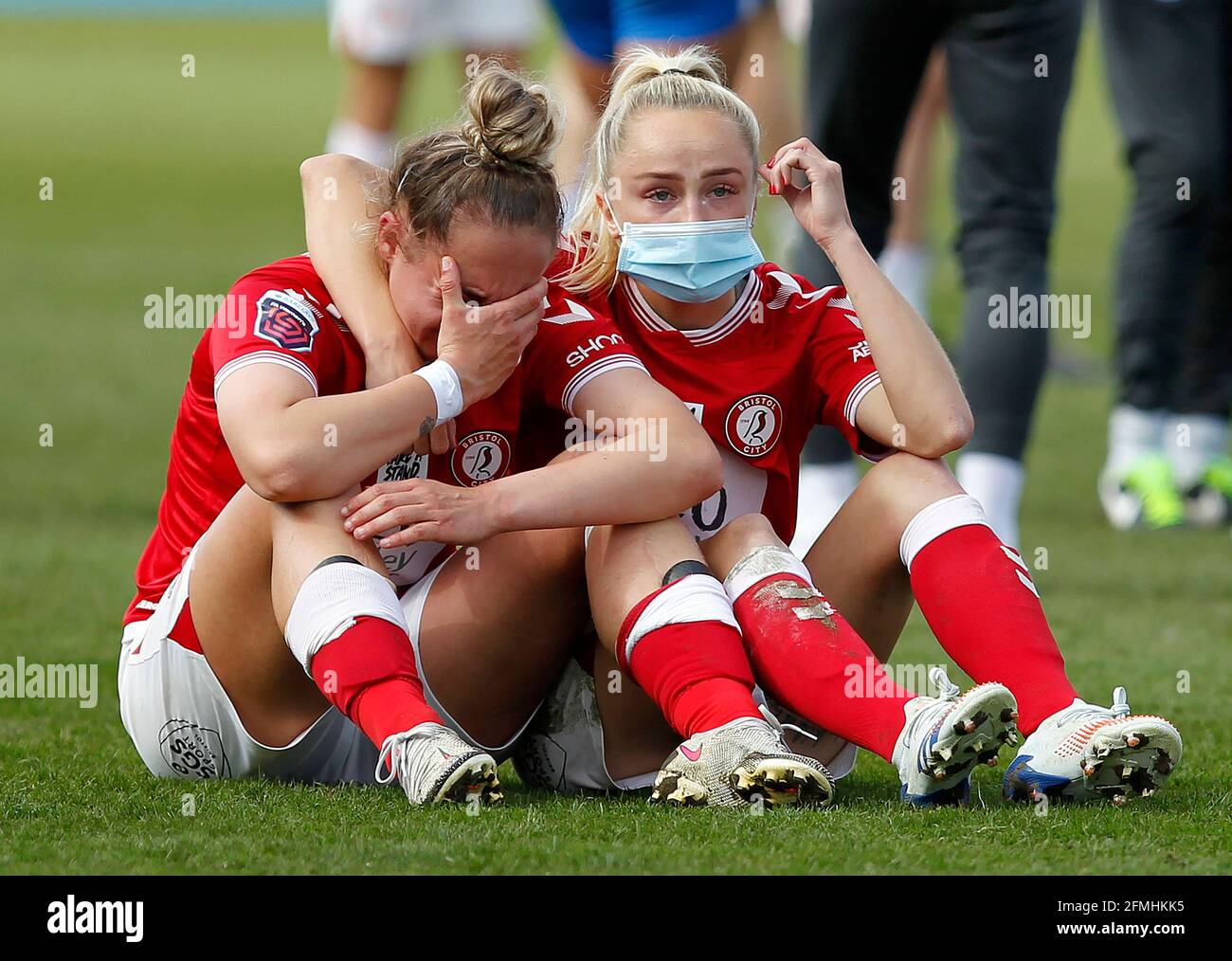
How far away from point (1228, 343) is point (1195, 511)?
0.56 meters

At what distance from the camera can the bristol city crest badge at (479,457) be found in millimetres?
3027

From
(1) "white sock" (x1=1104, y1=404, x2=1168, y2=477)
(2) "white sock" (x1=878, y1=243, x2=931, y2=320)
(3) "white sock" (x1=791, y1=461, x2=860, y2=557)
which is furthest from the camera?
(2) "white sock" (x1=878, y1=243, x2=931, y2=320)

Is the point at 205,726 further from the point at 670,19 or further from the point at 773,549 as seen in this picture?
the point at 670,19

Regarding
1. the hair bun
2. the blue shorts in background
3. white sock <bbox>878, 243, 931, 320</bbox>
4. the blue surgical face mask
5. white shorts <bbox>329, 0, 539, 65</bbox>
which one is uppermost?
white shorts <bbox>329, 0, 539, 65</bbox>

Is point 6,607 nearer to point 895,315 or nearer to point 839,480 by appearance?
point 839,480

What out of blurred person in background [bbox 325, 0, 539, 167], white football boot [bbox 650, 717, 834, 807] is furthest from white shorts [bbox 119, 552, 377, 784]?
blurred person in background [bbox 325, 0, 539, 167]

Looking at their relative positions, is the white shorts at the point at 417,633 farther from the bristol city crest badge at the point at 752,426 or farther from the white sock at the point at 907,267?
the white sock at the point at 907,267

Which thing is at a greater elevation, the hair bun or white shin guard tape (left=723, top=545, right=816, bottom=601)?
the hair bun

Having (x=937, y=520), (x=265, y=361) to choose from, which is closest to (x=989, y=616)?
(x=937, y=520)

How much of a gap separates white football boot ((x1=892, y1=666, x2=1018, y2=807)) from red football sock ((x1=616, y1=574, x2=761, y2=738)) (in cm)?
22

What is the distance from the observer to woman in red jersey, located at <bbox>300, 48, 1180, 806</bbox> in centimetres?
272

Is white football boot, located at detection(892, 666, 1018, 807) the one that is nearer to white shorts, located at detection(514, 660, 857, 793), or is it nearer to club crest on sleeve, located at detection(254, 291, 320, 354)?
white shorts, located at detection(514, 660, 857, 793)

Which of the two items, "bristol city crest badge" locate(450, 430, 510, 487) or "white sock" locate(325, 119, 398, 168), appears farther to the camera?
"white sock" locate(325, 119, 398, 168)

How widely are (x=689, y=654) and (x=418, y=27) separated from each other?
4.05 m
